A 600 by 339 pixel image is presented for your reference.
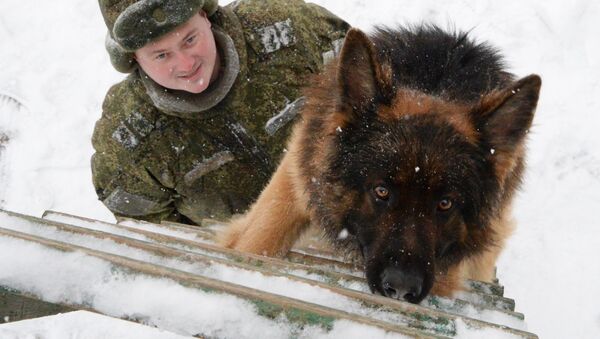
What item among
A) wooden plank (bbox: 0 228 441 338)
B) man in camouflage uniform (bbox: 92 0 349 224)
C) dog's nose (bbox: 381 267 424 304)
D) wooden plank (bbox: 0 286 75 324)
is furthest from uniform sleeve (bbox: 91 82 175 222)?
wooden plank (bbox: 0 286 75 324)

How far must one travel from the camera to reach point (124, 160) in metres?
4.13

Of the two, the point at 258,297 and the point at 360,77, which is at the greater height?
the point at 360,77

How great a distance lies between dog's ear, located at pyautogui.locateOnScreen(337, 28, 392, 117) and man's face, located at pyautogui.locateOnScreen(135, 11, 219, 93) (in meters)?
1.45

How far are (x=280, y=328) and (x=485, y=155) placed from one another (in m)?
1.50

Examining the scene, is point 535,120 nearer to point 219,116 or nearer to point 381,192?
point 219,116

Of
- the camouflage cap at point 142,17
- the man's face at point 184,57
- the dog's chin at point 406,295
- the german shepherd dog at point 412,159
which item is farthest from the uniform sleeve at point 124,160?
the dog's chin at point 406,295

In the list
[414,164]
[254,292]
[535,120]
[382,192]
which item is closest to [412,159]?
[414,164]

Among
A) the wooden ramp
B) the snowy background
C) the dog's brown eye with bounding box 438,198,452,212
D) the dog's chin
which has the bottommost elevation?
the snowy background

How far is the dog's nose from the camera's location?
6.94 ft

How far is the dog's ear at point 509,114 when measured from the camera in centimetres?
223

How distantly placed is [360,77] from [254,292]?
1344 millimetres

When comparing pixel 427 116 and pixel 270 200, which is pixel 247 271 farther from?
pixel 270 200

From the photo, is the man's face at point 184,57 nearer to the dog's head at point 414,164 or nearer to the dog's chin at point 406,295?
the dog's head at point 414,164

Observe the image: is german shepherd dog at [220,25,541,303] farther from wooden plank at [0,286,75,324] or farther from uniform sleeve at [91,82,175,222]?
uniform sleeve at [91,82,175,222]
